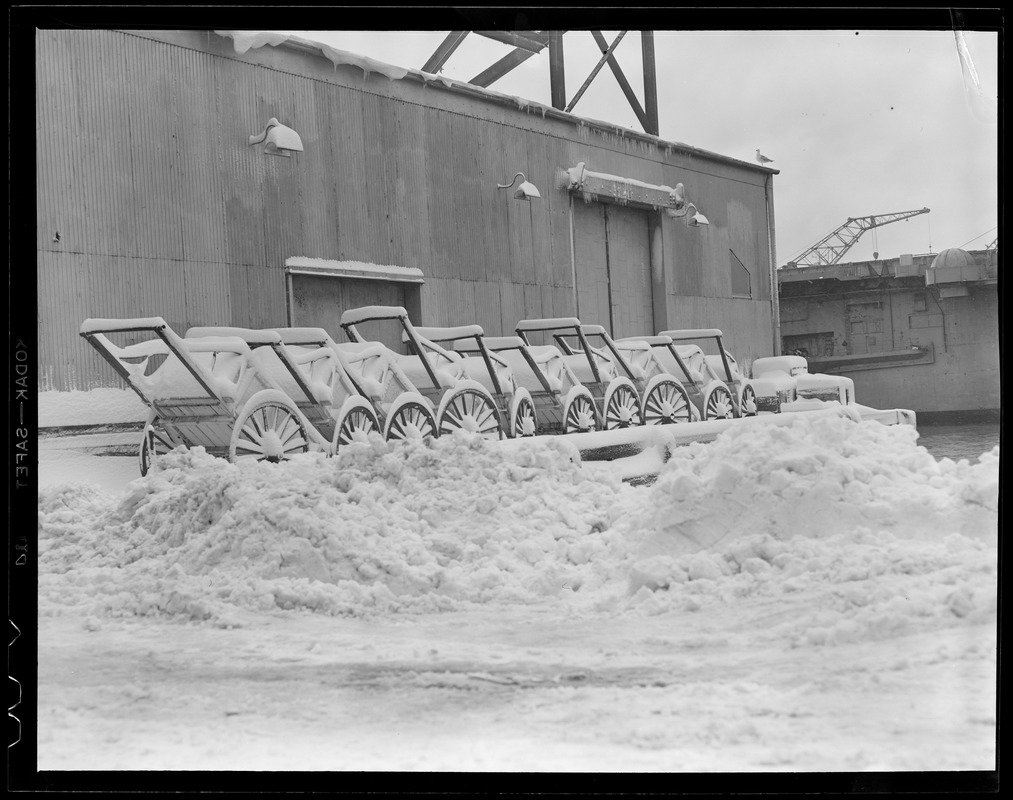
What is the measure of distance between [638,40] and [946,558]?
2007mm

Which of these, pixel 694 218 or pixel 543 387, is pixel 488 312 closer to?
pixel 543 387

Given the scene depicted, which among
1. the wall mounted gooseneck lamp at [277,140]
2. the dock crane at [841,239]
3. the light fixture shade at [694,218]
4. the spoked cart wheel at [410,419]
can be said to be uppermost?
the wall mounted gooseneck lamp at [277,140]

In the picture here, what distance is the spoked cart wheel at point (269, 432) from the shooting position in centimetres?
345

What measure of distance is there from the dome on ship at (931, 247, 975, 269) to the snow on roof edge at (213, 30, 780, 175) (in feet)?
2.13

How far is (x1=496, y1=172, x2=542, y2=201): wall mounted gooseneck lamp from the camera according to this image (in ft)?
12.6

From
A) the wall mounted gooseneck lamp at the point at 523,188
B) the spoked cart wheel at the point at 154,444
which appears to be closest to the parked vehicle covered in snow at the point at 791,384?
the wall mounted gooseneck lamp at the point at 523,188

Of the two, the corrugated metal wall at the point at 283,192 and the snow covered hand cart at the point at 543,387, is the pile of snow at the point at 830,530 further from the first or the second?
the corrugated metal wall at the point at 283,192

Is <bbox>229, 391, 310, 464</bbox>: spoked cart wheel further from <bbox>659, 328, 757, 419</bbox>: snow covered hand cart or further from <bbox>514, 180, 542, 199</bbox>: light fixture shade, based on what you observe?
<bbox>659, 328, 757, 419</bbox>: snow covered hand cart

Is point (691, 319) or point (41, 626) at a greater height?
point (691, 319)

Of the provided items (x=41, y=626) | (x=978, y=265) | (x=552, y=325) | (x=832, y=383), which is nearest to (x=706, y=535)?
(x=832, y=383)

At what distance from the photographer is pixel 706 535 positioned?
3.32m

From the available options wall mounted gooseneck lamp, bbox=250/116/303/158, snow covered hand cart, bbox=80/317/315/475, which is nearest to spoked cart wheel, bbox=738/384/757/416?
snow covered hand cart, bbox=80/317/315/475

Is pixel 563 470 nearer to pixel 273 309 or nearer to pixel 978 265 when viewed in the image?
pixel 273 309

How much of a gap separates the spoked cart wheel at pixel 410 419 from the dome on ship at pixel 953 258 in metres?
1.89
